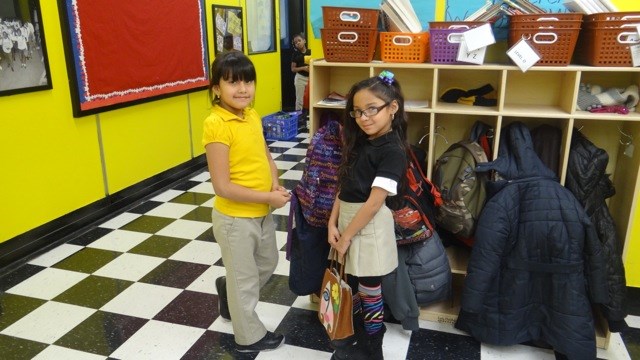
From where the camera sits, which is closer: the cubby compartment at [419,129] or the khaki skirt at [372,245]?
the khaki skirt at [372,245]

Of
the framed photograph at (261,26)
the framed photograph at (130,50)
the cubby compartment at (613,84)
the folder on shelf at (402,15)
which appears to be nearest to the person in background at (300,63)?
the framed photograph at (261,26)

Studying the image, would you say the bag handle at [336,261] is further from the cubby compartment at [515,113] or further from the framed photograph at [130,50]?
the framed photograph at [130,50]

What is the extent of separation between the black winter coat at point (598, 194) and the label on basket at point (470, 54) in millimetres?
552

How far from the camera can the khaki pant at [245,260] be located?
1.78 metres

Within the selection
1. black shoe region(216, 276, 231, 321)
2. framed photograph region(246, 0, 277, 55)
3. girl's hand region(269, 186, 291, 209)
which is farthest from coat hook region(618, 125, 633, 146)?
framed photograph region(246, 0, 277, 55)

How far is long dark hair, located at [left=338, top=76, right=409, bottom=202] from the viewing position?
5.39 ft

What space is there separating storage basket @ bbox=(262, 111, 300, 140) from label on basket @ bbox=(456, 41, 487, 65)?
3.92m

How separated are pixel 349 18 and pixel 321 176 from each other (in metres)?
0.73

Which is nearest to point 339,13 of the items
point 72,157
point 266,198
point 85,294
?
point 266,198

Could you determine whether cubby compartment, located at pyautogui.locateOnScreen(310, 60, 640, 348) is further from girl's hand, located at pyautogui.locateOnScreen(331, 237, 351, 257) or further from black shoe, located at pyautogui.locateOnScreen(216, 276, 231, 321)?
black shoe, located at pyautogui.locateOnScreen(216, 276, 231, 321)

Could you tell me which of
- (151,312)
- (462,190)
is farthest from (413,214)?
(151,312)

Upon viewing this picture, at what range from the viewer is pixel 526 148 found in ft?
6.40

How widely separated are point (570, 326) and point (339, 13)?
157 cm

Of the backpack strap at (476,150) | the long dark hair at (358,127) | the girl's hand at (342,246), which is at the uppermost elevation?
the long dark hair at (358,127)
